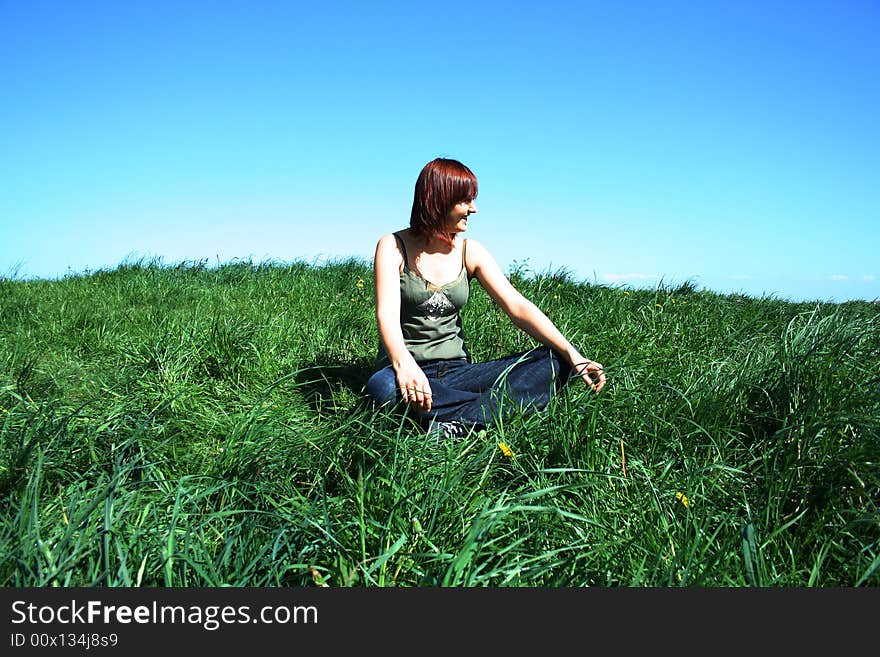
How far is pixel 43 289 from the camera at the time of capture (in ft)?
22.5

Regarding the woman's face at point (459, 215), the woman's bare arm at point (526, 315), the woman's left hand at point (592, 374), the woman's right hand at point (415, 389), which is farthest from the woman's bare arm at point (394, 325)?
the woman's left hand at point (592, 374)

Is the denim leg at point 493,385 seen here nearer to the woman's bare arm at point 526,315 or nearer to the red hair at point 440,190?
the woman's bare arm at point 526,315

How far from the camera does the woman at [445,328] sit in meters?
2.80

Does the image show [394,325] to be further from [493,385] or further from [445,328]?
[493,385]

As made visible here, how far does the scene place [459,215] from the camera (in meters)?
3.09

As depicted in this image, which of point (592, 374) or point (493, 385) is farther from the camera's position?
point (493, 385)

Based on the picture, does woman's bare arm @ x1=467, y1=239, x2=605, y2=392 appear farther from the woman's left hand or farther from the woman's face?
the woman's face

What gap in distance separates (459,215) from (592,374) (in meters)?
1.07

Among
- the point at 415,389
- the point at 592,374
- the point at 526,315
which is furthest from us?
the point at 526,315

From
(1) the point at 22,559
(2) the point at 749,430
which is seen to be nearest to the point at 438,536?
(1) the point at 22,559

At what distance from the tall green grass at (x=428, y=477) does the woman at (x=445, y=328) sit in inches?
8.4

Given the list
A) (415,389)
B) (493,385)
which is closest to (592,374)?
(493,385)

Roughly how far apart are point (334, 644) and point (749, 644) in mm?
968

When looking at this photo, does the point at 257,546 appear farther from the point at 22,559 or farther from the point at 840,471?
the point at 840,471
